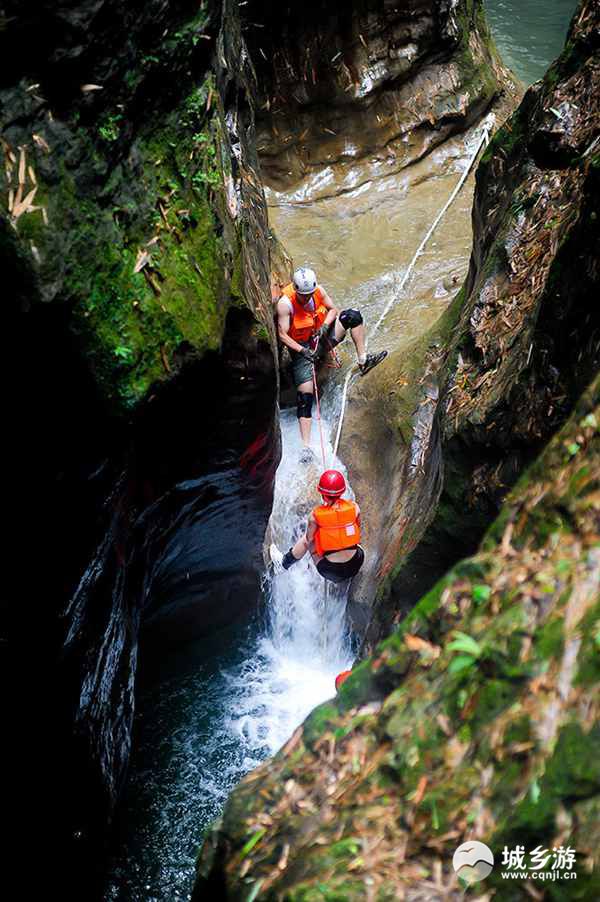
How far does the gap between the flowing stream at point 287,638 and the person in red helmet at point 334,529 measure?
1233 mm

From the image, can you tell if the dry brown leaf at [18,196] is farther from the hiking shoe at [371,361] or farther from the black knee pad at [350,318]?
the hiking shoe at [371,361]

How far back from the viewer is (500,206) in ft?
19.7

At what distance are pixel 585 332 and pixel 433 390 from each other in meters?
3.70

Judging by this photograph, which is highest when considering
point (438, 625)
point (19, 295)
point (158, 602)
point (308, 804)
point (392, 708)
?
point (19, 295)

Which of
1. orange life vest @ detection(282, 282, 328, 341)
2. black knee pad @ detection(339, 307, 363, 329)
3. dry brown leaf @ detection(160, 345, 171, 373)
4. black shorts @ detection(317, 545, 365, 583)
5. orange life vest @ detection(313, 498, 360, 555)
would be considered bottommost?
black shorts @ detection(317, 545, 365, 583)

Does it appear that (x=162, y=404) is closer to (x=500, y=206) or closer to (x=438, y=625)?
(x=438, y=625)

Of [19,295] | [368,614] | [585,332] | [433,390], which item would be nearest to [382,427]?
[433,390]

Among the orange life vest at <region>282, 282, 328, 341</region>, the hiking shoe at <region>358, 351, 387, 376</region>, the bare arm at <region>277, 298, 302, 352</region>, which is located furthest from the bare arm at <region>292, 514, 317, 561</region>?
the hiking shoe at <region>358, 351, 387, 376</region>

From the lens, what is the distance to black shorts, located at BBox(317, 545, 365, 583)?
6492mm

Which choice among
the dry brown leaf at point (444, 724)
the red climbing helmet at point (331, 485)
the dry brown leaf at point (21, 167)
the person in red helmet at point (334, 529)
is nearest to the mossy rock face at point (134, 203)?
the dry brown leaf at point (21, 167)

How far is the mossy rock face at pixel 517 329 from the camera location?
3809 millimetres

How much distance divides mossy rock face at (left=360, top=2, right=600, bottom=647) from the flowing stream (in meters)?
1.74

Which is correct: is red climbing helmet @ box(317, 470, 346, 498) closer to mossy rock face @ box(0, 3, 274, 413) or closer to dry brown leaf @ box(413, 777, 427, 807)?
mossy rock face @ box(0, 3, 274, 413)

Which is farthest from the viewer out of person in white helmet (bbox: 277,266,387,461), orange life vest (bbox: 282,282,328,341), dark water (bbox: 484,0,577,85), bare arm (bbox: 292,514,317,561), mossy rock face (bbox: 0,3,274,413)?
dark water (bbox: 484,0,577,85)
